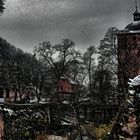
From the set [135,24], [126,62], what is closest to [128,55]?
[126,62]

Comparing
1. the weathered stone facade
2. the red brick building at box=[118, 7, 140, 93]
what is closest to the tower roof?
the red brick building at box=[118, 7, 140, 93]

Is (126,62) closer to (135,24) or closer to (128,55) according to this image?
(128,55)

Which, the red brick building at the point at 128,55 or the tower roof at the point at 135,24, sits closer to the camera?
the red brick building at the point at 128,55

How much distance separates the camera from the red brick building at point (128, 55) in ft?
125

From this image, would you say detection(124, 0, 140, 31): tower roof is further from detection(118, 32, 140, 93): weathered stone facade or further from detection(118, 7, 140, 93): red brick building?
detection(118, 32, 140, 93): weathered stone facade

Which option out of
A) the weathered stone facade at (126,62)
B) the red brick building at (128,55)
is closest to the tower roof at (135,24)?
the red brick building at (128,55)

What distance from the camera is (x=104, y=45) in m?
44.0

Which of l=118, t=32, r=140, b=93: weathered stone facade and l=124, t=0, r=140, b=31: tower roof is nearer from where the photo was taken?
l=118, t=32, r=140, b=93: weathered stone facade

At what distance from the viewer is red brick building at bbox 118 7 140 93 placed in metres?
38.2

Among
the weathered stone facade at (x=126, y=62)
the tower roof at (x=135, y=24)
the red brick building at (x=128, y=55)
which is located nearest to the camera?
the weathered stone facade at (x=126, y=62)

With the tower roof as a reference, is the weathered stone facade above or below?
below

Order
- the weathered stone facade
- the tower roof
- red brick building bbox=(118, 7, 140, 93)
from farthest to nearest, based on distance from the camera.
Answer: the tower roof
red brick building bbox=(118, 7, 140, 93)
the weathered stone facade

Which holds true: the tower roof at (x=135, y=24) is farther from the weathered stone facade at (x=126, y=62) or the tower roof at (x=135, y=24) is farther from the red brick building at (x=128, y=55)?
the weathered stone facade at (x=126, y=62)

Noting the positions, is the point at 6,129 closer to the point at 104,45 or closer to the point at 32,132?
the point at 32,132
